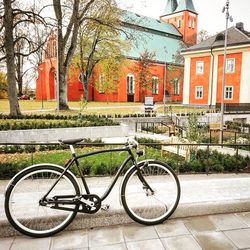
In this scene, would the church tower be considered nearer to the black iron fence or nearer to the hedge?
the black iron fence

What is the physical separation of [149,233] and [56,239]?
111cm

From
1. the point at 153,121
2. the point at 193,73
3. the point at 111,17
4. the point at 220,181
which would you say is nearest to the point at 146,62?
the point at 193,73

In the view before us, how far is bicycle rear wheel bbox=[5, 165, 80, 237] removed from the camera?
3.35 metres

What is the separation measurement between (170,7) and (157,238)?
254 feet

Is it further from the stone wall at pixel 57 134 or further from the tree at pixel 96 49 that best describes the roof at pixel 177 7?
the stone wall at pixel 57 134

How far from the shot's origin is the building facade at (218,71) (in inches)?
1415

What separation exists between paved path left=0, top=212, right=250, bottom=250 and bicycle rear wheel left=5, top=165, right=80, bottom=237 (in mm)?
130

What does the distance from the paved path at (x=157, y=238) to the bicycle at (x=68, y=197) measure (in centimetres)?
13

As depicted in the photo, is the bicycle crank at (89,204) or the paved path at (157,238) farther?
the bicycle crank at (89,204)

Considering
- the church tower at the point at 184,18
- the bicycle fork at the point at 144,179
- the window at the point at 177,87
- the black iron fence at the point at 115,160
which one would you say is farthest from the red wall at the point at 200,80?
the bicycle fork at the point at 144,179

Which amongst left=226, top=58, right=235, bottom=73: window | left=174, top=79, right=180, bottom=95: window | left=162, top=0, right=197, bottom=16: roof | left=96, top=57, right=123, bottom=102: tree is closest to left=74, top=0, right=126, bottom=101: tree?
left=96, top=57, right=123, bottom=102: tree

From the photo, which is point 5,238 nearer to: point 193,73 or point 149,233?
point 149,233

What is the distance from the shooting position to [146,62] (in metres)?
50.0

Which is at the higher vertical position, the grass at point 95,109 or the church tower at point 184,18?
the church tower at point 184,18
